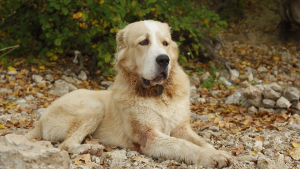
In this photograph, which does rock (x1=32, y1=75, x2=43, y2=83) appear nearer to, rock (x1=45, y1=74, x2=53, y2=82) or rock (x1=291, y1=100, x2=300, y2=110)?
rock (x1=45, y1=74, x2=53, y2=82)

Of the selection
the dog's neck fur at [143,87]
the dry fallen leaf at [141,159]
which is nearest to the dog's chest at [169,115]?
the dog's neck fur at [143,87]

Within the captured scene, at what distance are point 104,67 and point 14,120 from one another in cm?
276

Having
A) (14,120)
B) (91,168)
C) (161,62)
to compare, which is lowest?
(14,120)

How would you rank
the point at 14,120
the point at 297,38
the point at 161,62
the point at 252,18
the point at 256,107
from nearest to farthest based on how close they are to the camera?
the point at 161,62, the point at 14,120, the point at 256,107, the point at 297,38, the point at 252,18

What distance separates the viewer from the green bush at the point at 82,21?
588cm

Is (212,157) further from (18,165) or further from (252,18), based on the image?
(252,18)

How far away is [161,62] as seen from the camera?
3.40 meters

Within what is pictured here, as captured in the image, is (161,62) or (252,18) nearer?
(161,62)

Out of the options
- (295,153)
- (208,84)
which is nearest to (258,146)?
(295,153)

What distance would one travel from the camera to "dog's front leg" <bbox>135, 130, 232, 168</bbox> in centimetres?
288

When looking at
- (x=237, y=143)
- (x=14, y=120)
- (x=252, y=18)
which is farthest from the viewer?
(x=252, y=18)

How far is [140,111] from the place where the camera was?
3.53 metres

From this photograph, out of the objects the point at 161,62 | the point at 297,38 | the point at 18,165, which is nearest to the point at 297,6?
the point at 297,38

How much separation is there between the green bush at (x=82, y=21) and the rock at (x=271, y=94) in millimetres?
2062
